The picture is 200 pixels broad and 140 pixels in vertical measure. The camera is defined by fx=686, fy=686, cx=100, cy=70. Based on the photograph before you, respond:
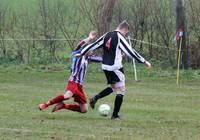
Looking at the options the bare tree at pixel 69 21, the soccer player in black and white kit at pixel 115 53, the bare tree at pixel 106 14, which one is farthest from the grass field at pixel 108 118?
the bare tree at pixel 69 21

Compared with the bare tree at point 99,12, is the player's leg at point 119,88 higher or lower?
higher

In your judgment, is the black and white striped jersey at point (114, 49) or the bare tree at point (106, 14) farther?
the bare tree at point (106, 14)

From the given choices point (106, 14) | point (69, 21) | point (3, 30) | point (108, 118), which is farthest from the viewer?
point (69, 21)

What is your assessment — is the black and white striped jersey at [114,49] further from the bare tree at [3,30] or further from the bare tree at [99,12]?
the bare tree at [3,30]

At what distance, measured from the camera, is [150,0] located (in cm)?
2734

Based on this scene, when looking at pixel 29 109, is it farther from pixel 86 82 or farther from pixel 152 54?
pixel 152 54

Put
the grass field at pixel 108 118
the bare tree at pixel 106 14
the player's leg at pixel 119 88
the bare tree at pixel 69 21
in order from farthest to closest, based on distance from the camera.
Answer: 1. the bare tree at pixel 69 21
2. the bare tree at pixel 106 14
3. the player's leg at pixel 119 88
4. the grass field at pixel 108 118

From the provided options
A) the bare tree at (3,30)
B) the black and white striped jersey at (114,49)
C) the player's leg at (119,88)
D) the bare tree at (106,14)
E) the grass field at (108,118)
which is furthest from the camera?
the bare tree at (3,30)

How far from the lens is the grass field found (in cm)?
1084

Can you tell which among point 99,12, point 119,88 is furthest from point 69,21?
point 119,88

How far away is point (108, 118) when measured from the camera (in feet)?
43.0

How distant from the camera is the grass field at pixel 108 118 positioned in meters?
10.8

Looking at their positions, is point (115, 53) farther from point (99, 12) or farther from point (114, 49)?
point (99, 12)

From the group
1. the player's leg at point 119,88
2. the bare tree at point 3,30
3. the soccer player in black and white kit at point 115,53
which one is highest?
the soccer player in black and white kit at point 115,53
